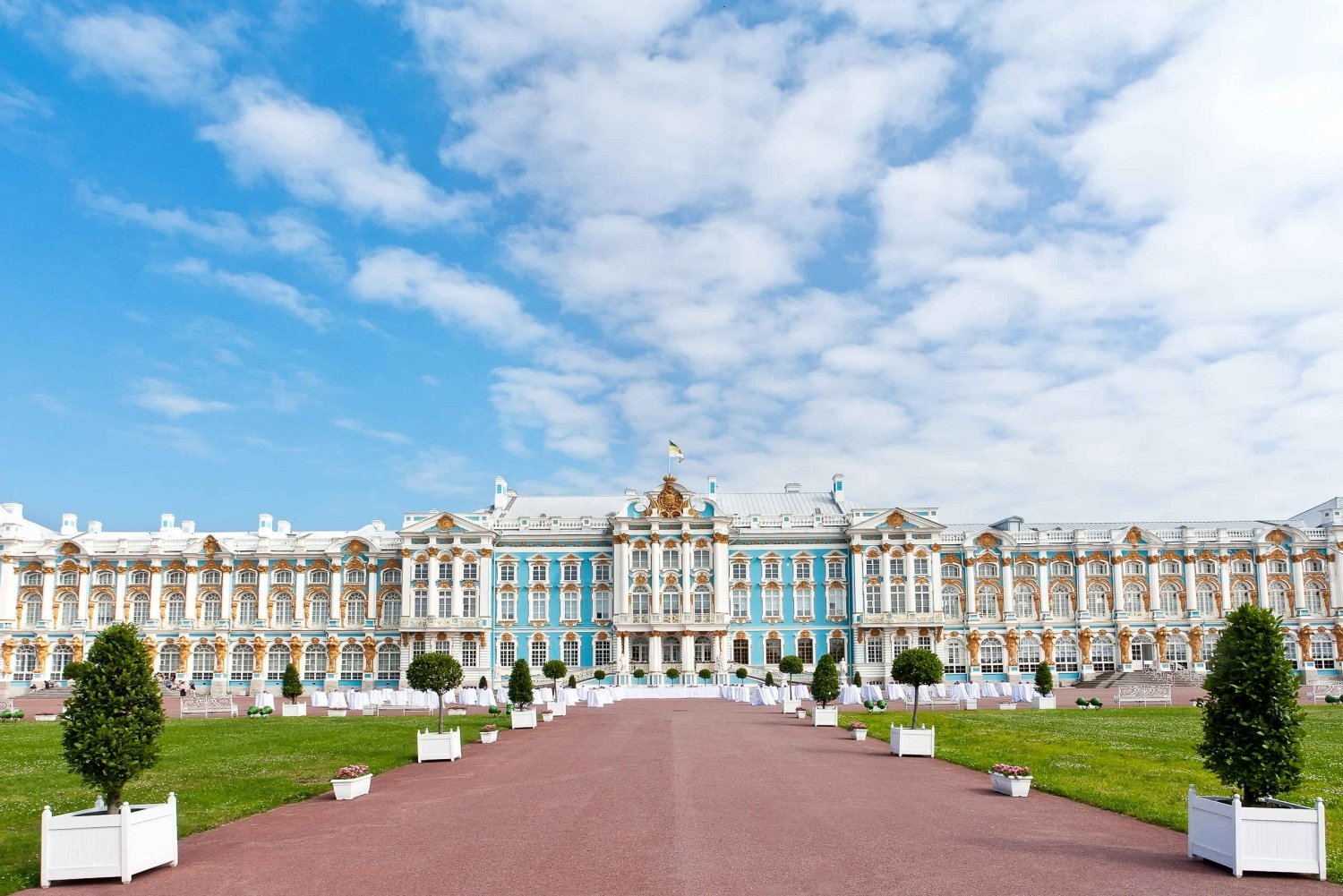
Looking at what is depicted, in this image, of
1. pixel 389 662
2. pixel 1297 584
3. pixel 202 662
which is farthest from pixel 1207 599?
pixel 202 662

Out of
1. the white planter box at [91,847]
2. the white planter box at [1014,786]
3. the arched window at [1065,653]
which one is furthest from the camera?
the arched window at [1065,653]

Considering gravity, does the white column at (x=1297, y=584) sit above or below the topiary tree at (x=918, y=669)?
above

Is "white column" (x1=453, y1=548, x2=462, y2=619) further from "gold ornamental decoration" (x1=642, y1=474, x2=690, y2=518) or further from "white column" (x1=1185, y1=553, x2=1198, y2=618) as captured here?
"white column" (x1=1185, y1=553, x2=1198, y2=618)

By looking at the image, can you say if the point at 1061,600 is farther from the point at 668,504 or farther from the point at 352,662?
the point at 352,662

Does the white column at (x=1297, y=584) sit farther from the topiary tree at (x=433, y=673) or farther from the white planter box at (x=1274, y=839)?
the white planter box at (x=1274, y=839)

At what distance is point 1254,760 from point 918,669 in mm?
18916

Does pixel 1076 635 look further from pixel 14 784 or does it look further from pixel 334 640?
pixel 14 784

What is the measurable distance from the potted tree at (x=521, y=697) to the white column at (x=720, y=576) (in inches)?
1231

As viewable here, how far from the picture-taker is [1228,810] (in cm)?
1287

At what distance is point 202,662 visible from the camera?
71812mm

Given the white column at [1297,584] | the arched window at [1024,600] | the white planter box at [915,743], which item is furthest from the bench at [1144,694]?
the white column at [1297,584]

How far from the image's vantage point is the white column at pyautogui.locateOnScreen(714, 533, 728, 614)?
70.9 meters

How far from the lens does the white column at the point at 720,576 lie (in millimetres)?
70875

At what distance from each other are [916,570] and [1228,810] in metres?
58.9
